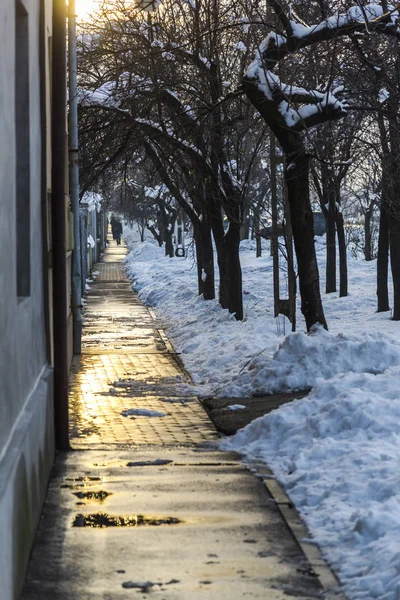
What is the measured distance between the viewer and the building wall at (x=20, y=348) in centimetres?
503

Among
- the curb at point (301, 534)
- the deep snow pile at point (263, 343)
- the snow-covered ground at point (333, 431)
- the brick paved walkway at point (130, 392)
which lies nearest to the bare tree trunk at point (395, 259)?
the deep snow pile at point (263, 343)

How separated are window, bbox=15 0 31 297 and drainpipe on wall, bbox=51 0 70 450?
65.2 inches

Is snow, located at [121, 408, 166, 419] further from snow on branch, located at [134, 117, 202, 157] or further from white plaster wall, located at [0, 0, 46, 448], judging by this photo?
snow on branch, located at [134, 117, 202, 157]

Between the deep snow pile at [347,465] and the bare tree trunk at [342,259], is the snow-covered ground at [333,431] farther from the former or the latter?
the bare tree trunk at [342,259]

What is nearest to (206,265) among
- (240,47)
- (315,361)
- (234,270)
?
(234,270)

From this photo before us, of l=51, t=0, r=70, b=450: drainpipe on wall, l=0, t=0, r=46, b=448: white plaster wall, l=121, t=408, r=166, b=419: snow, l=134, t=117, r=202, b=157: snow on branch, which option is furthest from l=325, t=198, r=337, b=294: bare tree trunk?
l=0, t=0, r=46, b=448: white plaster wall

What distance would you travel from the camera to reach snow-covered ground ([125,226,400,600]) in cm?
577

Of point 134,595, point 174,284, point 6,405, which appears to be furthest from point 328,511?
point 174,284

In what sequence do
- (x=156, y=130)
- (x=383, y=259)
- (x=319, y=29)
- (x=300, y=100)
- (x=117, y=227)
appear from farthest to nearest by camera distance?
1. (x=117, y=227)
2. (x=383, y=259)
3. (x=156, y=130)
4. (x=300, y=100)
5. (x=319, y=29)

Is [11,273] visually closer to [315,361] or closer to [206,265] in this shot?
[315,361]

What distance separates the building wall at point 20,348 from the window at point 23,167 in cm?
3

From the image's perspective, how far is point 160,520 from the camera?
655cm

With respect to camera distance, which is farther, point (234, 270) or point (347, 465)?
point (234, 270)

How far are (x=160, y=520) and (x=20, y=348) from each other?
1.36 metres
